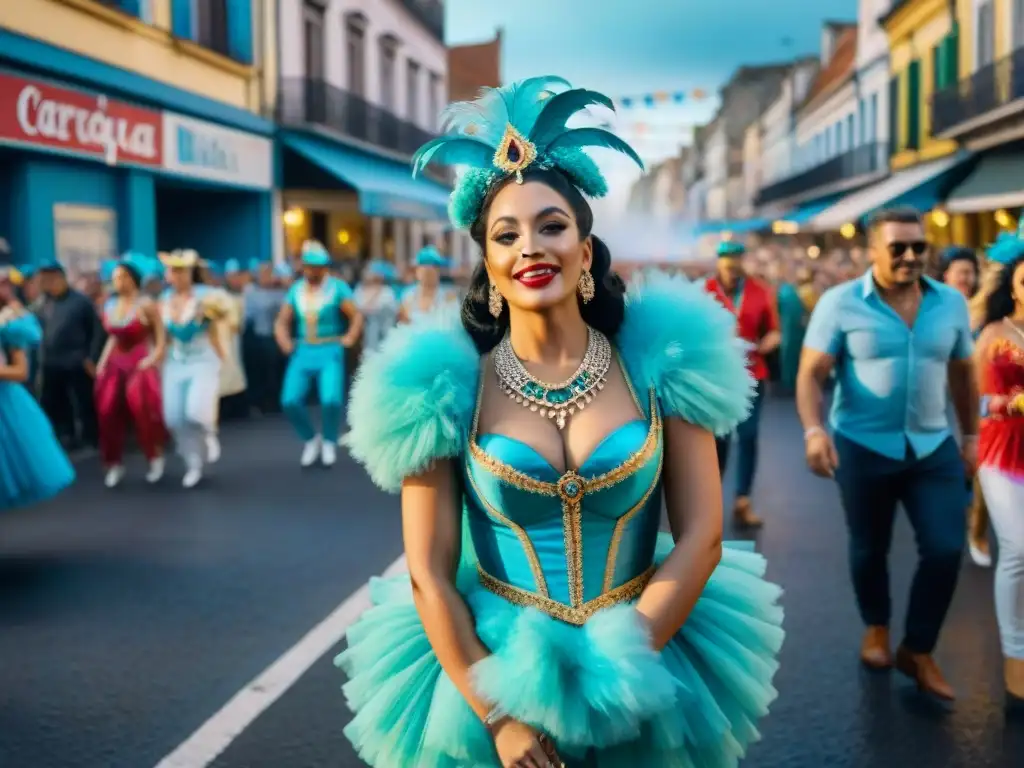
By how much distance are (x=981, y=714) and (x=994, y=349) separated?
1.42m

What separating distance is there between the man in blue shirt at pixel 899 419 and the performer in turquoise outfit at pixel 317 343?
21.3ft

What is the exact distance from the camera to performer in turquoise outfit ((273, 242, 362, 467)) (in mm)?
11055

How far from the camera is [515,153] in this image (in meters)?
2.74

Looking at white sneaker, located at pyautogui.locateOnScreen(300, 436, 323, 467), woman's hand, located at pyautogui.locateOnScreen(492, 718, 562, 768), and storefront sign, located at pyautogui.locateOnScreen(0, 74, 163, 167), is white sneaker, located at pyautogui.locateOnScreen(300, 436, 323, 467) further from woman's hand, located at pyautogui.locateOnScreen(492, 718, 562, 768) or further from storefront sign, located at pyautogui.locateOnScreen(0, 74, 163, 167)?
woman's hand, located at pyautogui.locateOnScreen(492, 718, 562, 768)

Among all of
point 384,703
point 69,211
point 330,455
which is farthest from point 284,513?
point 69,211

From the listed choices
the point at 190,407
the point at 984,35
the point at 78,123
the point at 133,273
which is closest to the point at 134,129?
the point at 78,123

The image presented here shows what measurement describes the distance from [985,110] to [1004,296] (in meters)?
20.6

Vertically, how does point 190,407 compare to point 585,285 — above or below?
below

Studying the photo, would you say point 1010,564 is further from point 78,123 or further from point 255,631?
point 78,123

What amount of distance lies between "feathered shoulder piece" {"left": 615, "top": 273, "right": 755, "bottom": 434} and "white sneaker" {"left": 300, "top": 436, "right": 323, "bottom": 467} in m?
8.29

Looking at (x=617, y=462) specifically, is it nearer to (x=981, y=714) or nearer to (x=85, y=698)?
(x=981, y=714)

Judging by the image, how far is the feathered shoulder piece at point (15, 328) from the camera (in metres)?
7.10

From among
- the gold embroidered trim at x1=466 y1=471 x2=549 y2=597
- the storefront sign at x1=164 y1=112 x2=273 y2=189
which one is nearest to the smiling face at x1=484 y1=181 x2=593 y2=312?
the gold embroidered trim at x1=466 y1=471 x2=549 y2=597

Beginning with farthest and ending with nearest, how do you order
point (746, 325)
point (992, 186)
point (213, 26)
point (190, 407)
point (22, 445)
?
point (992, 186) → point (213, 26) → point (190, 407) → point (746, 325) → point (22, 445)
